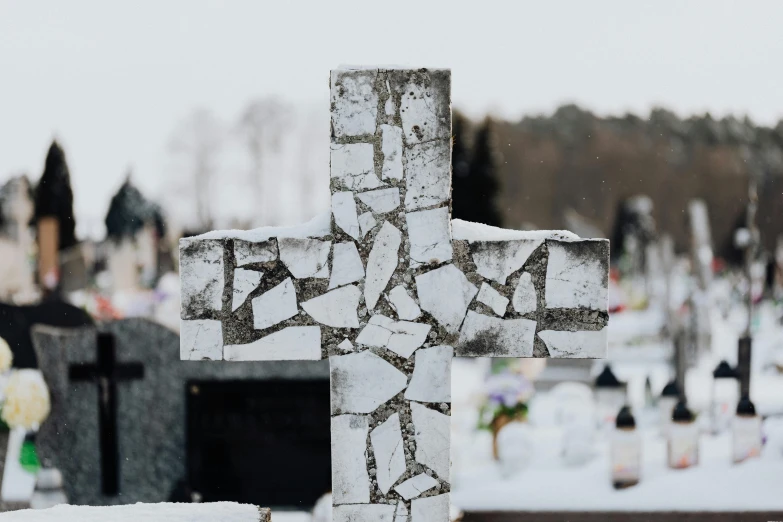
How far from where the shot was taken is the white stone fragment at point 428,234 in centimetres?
227

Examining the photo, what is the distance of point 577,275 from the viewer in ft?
7.64

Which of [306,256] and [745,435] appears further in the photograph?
[745,435]

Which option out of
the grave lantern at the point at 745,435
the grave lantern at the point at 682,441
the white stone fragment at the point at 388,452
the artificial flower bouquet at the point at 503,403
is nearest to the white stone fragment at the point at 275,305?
the white stone fragment at the point at 388,452

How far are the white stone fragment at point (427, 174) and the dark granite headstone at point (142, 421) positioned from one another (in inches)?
157

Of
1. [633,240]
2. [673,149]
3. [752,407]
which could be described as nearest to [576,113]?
[673,149]

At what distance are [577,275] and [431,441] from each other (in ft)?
2.23

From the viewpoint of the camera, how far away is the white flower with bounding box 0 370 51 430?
6.13 m

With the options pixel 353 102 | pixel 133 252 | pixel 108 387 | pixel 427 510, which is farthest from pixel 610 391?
pixel 133 252

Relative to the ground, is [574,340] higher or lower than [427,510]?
higher

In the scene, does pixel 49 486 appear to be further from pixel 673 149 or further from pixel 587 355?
pixel 673 149

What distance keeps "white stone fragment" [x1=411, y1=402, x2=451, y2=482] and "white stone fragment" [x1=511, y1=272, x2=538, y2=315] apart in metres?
0.40

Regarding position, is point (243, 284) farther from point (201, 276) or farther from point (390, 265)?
point (390, 265)

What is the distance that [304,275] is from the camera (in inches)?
90.7

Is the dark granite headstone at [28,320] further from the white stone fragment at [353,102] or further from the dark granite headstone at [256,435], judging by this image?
the white stone fragment at [353,102]
